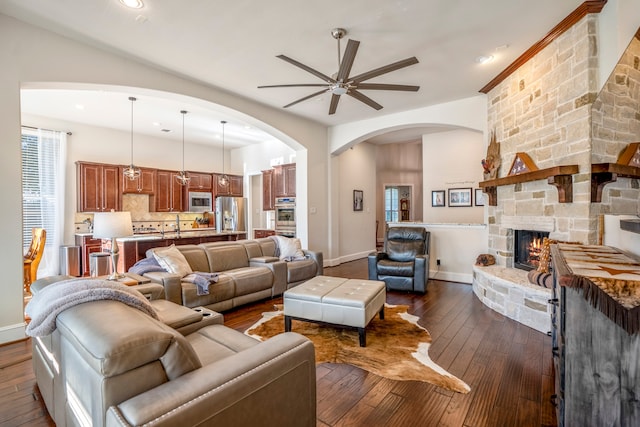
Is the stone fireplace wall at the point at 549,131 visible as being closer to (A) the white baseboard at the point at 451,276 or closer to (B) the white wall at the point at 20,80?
(A) the white baseboard at the point at 451,276

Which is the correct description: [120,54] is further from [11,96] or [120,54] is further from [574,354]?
[574,354]

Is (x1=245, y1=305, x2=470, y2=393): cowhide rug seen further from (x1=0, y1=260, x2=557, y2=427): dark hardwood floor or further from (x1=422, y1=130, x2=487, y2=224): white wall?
(x1=422, y1=130, x2=487, y2=224): white wall

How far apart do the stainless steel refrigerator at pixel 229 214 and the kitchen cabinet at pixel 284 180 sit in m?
1.39

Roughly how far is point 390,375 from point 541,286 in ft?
6.42

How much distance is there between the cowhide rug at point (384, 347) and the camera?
2.23m

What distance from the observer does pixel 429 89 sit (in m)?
4.53

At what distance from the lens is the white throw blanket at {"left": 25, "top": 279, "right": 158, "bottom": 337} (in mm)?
1271

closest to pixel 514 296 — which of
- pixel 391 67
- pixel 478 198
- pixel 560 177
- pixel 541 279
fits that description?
pixel 541 279

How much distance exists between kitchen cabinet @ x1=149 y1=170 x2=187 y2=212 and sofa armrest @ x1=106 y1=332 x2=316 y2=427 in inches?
278

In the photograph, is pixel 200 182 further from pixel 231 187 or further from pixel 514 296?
pixel 514 296

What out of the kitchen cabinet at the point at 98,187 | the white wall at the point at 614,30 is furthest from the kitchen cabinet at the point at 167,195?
the white wall at the point at 614,30

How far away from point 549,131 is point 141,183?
25.2ft

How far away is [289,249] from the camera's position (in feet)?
16.1

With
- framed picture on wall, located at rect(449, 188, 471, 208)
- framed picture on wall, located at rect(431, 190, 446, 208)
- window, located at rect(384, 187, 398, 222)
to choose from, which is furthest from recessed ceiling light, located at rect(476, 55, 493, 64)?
window, located at rect(384, 187, 398, 222)
